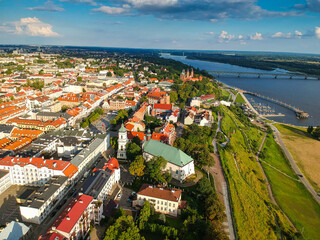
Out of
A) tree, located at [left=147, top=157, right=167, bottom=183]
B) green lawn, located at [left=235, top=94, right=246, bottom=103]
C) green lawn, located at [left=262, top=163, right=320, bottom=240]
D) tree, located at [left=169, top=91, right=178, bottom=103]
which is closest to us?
green lawn, located at [left=262, top=163, right=320, bottom=240]

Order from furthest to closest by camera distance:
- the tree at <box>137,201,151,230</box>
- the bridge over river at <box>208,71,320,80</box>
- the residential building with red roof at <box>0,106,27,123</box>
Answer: the bridge over river at <box>208,71,320,80</box> → the residential building with red roof at <box>0,106,27,123</box> → the tree at <box>137,201,151,230</box>

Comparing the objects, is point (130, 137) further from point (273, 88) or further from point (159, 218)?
point (273, 88)

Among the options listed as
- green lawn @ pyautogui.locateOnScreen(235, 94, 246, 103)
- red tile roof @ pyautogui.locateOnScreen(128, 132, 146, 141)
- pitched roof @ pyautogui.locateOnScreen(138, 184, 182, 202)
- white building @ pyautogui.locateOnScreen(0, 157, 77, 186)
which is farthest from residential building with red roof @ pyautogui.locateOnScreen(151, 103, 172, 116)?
green lawn @ pyautogui.locateOnScreen(235, 94, 246, 103)

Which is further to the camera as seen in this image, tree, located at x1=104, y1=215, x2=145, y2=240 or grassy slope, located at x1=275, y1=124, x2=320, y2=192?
grassy slope, located at x1=275, y1=124, x2=320, y2=192

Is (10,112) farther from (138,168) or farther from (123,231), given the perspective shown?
(123,231)

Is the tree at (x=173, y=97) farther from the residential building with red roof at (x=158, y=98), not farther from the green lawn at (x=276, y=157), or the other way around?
the green lawn at (x=276, y=157)

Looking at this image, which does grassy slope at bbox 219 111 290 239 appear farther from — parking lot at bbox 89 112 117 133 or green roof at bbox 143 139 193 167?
parking lot at bbox 89 112 117 133

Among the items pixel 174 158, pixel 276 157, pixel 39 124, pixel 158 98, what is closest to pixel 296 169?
pixel 276 157
